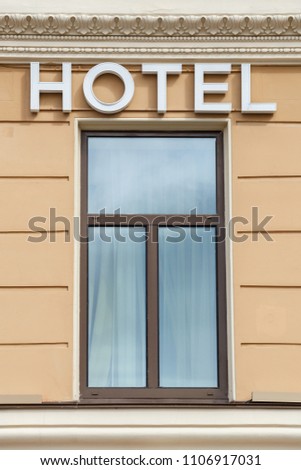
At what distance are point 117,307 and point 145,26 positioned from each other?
237 centimetres

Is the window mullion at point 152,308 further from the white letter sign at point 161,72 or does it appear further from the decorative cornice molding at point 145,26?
the decorative cornice molding at point 145,26

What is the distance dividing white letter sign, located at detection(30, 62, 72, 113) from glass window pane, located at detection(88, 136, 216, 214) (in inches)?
16.6

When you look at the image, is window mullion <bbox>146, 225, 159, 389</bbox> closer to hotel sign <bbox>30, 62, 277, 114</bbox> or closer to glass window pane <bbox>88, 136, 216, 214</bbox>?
glass window pane <bbox>88, 136, 216, 214</bbox>

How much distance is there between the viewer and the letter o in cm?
921

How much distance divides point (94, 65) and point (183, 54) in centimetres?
76

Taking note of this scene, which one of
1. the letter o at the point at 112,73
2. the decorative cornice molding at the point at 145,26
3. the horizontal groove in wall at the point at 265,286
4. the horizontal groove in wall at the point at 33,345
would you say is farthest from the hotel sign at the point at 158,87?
the horizontal groove in wall at the point at 33,345

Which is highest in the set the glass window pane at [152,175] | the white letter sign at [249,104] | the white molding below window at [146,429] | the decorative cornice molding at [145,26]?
the decorative cornice molding at [145,26]

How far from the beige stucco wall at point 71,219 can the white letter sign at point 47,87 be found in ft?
0.24

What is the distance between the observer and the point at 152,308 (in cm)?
910

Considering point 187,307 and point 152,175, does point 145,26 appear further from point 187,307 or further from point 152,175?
point 187,307

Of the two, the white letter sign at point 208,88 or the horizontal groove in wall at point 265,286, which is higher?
the white letter sign at point 208,88

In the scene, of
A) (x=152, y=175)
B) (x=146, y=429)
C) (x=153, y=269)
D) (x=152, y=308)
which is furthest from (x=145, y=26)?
(x=146, y=429)

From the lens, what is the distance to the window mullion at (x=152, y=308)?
8.99 m

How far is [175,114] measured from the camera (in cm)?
928
